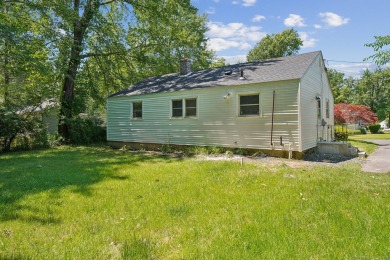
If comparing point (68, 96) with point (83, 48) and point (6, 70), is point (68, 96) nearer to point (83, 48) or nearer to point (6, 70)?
point (83, 48)

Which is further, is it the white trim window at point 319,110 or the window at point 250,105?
the white trim window at point 319,110

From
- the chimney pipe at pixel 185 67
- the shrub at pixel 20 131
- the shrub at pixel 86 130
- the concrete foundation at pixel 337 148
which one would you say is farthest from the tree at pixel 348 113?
the shrub at pixel 20 131

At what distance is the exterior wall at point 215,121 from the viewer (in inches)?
374

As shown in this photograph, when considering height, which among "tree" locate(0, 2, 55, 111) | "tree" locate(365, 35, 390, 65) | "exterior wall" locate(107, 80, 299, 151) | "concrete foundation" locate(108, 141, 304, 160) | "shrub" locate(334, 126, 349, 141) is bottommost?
"concrete foundation" locate(108, 141, 304, 160)

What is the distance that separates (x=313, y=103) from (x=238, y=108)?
129 inches

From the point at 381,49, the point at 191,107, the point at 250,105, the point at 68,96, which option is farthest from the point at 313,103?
the point at 68,96

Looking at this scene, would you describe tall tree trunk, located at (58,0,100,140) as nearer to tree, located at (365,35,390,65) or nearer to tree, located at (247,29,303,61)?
tree, located at (365,35,390,65)

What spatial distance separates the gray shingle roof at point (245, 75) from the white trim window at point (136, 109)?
52 cm

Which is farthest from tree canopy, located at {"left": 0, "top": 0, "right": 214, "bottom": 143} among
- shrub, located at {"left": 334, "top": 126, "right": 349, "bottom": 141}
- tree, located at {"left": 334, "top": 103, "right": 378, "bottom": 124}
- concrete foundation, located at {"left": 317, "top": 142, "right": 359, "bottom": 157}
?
tree, located at {"left": 334, "top": 103, "right": 378, "bottom": 124}

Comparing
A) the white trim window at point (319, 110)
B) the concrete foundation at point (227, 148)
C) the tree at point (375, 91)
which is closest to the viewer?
the concrete foundation at point (227, 148)

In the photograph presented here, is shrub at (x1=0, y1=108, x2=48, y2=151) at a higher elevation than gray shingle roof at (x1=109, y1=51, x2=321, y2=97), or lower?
lower

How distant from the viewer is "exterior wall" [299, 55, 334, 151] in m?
9.71

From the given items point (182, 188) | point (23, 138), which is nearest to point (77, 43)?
point (23, 138)

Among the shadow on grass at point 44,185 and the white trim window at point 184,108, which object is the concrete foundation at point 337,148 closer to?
the white trim window at point 184,108
